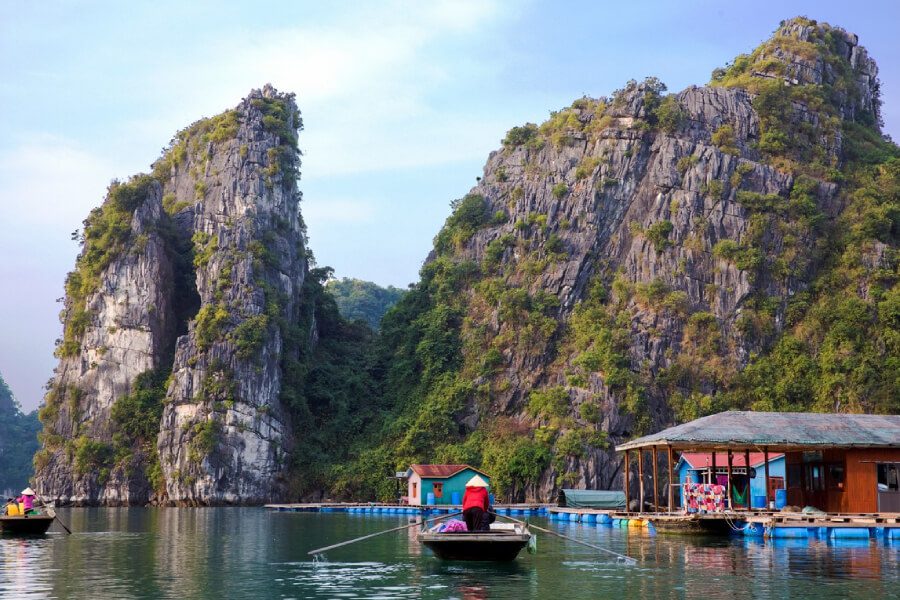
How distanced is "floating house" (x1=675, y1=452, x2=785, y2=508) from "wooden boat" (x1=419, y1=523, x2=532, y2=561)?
68.1 feet

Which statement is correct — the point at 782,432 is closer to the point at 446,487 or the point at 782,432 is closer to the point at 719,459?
the point at 719,459

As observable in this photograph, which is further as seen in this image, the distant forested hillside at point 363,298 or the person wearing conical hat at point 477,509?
the distant forested hillside at point 363,298

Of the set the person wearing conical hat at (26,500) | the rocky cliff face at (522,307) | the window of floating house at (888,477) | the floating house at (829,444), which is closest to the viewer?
the floating house at (829,444)

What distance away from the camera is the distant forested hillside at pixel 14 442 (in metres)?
130

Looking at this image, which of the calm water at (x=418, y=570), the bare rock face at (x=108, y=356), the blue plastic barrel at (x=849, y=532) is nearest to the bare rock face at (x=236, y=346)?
the bare rock face at (x=108, y=356)

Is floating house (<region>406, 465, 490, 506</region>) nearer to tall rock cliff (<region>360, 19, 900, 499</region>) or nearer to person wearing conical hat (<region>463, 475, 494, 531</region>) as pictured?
tall rock cliff (<region>360, 19, 900, 499</region>)

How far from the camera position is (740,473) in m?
50.8

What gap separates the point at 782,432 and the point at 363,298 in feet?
351

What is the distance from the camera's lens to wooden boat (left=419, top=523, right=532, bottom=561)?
2723 cm

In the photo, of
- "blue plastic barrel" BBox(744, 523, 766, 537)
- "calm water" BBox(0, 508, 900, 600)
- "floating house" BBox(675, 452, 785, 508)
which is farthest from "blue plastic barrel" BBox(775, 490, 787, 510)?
"calm water" BBox(0, 508, 900, 600)

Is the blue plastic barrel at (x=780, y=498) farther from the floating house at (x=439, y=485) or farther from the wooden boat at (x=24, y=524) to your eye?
the wooden boat at (x=24, y=524)

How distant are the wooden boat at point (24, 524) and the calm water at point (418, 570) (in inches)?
49.7

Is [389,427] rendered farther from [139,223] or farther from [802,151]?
[802,151]

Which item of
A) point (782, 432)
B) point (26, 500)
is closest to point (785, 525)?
point (782, 432)
